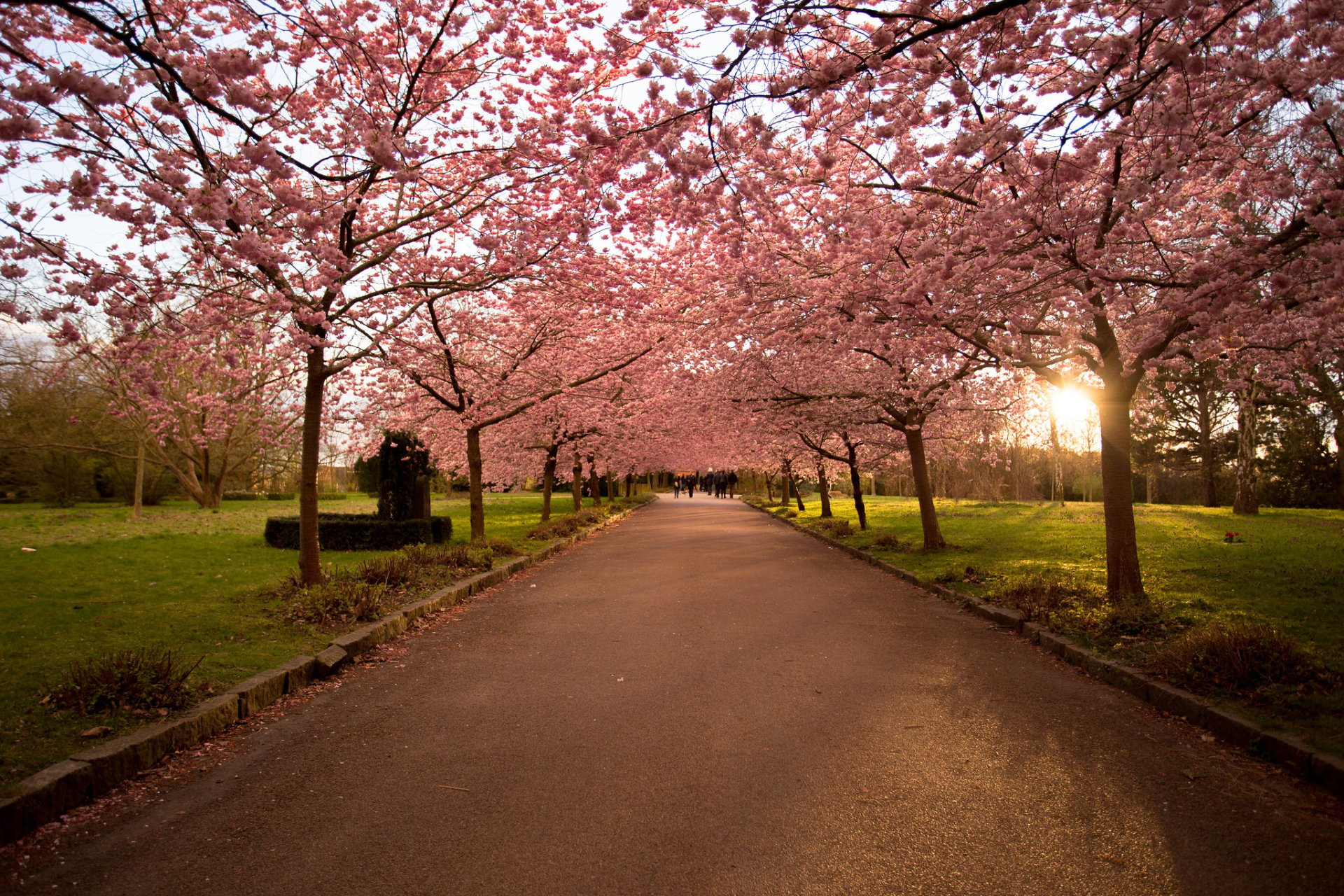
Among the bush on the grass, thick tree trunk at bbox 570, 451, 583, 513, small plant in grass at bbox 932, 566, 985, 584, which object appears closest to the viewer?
small plant in grass at bbox 932, 566, 985, 584

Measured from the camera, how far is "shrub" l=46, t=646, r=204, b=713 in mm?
4355

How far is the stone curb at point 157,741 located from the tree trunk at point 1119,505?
454 cm

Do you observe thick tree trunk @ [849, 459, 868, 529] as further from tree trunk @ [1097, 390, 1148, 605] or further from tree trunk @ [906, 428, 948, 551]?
tree trunk @ [1097, 390, 1148, 605]

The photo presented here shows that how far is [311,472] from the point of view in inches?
340

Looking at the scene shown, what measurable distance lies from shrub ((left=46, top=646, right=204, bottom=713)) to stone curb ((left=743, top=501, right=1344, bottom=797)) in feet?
21.3

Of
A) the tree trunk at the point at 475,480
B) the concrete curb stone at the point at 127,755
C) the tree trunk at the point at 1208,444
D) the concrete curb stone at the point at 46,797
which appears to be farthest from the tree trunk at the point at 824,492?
the concrete curb stone at the point at 46,797

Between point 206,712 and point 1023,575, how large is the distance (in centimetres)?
991

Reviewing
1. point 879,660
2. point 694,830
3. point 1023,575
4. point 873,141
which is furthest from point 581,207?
point 1023,575

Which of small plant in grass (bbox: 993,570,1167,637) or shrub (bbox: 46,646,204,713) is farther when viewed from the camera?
small plant in grass (bbox: 993,570,1167,637)

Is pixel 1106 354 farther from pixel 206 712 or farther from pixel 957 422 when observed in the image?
pixel 957 422

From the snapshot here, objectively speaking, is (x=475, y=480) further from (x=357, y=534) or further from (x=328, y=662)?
(x=328, y=662)

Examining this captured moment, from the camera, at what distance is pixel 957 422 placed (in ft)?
60.6

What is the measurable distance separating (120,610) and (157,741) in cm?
468

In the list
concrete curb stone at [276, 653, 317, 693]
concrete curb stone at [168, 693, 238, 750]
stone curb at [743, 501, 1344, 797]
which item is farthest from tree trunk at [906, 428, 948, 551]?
concrete curb stone at [168, 693, 238, 750]
